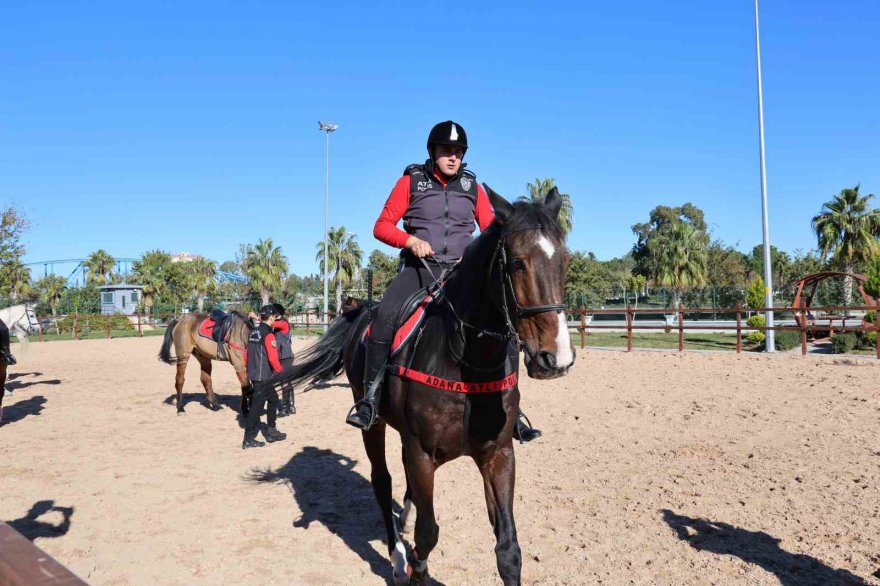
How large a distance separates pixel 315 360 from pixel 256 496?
183 centimetres

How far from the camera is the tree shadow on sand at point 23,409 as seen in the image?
11.3 metres

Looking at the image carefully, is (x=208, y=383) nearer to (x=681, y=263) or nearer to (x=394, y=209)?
(x=394, y=209)

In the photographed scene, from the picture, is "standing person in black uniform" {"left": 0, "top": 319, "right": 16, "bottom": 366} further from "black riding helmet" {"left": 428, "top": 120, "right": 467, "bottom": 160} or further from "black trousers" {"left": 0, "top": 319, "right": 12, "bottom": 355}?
"black riding helmet" {"left": 428, "top": 120, "right": 467, "bottom": 160}

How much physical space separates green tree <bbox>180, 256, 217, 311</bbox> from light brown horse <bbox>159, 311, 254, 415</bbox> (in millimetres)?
54481

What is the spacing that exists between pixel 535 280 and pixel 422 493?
5.56 feet

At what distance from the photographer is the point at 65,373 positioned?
1814 centimetres

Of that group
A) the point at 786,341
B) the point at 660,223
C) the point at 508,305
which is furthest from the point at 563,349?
the point at 660,223

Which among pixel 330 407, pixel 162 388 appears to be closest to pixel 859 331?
pixel 330 407

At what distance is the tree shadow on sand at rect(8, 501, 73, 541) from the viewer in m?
5.41

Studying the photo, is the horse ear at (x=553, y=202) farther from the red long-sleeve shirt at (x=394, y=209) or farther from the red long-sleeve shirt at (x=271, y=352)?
the red long-sleeve shirt at (x=271, y=352)

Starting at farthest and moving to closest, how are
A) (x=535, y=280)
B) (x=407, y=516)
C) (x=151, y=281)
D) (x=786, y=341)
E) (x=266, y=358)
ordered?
(x=151, y=281) < (x=786, y=341) < (x=266, y=358) < (x=407, y=516) < (x=535, y=280)

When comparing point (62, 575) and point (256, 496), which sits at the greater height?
point (62, 575)

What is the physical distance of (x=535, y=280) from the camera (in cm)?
280

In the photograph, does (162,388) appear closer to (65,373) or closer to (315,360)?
(65,373)
